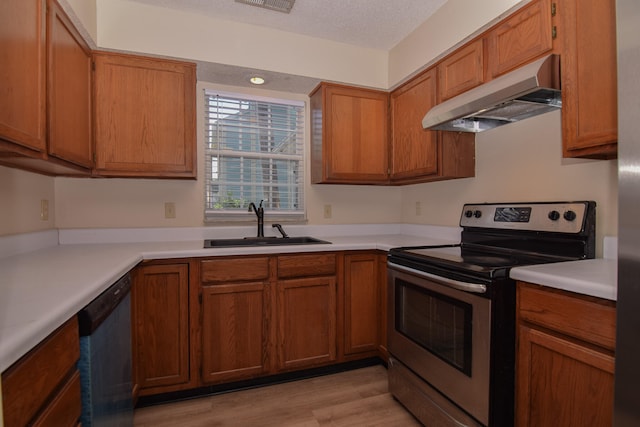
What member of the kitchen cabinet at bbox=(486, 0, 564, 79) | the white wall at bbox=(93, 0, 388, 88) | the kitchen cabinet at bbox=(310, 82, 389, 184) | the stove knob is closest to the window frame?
the kitchen cabinet at bbox=(310, 82, 389, 184)

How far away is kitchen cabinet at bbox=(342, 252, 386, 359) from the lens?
2.26 m

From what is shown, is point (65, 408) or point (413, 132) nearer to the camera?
point (65, 408)

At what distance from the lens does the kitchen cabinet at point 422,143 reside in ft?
7.22

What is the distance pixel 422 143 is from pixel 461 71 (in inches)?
20.1

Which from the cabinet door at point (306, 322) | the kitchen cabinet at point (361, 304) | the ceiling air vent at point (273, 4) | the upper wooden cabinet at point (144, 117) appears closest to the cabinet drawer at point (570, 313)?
the kitchen cabinet at point (361, 304)

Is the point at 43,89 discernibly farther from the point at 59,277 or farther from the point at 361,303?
the point at 361,303

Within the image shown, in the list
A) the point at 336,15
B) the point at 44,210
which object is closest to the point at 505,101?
the point at 336,15

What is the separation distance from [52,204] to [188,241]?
0.87 meters

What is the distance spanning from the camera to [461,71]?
199cm

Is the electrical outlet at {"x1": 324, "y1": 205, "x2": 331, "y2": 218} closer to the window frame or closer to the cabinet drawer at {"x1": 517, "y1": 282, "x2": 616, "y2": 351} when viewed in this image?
the window frame

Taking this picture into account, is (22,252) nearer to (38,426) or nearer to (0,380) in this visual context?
(38,426)

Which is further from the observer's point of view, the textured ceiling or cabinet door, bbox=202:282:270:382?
the textured ceiling

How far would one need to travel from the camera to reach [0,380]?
603 mm

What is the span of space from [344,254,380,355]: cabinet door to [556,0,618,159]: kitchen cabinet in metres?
1.32
